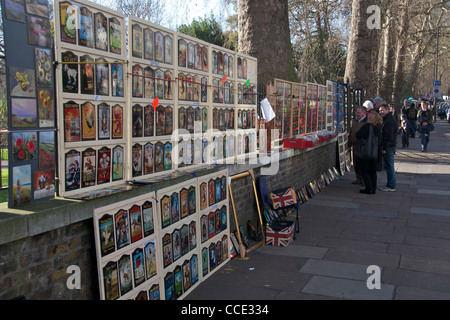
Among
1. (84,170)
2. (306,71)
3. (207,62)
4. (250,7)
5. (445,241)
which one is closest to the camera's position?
(84,170)

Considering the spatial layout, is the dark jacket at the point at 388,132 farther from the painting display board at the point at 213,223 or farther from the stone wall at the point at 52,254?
the stone wall at the point at 52,254

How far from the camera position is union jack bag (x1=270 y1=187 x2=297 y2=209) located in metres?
7.23

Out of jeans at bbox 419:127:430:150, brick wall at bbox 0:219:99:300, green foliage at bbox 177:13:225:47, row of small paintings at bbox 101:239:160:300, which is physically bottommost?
row of small paintings at bbox 101:239:160:300

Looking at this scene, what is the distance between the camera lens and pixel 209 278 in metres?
5.41

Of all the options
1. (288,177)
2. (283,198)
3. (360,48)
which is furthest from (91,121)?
→ (360,48)

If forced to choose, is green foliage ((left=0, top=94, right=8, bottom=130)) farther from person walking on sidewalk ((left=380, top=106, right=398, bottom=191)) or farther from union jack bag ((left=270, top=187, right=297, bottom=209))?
person walking on sidewalk ((left=380, top=106, right=398, bottom=191))

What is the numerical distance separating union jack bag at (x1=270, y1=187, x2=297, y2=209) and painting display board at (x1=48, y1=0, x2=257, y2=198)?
1.26 metres

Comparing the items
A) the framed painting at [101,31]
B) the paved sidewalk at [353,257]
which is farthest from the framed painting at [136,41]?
the paved sidewalk at [353,257]

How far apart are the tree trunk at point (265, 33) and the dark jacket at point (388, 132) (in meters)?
2.65

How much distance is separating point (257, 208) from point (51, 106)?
4141 mm

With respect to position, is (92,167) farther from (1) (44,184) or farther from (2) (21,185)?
(2) (21,185)

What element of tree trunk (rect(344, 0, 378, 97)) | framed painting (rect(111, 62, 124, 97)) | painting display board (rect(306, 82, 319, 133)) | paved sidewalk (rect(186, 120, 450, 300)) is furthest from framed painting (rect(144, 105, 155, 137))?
tree trunk (rect(344, 0, 378, 97))

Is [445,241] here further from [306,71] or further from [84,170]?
[306,71]
